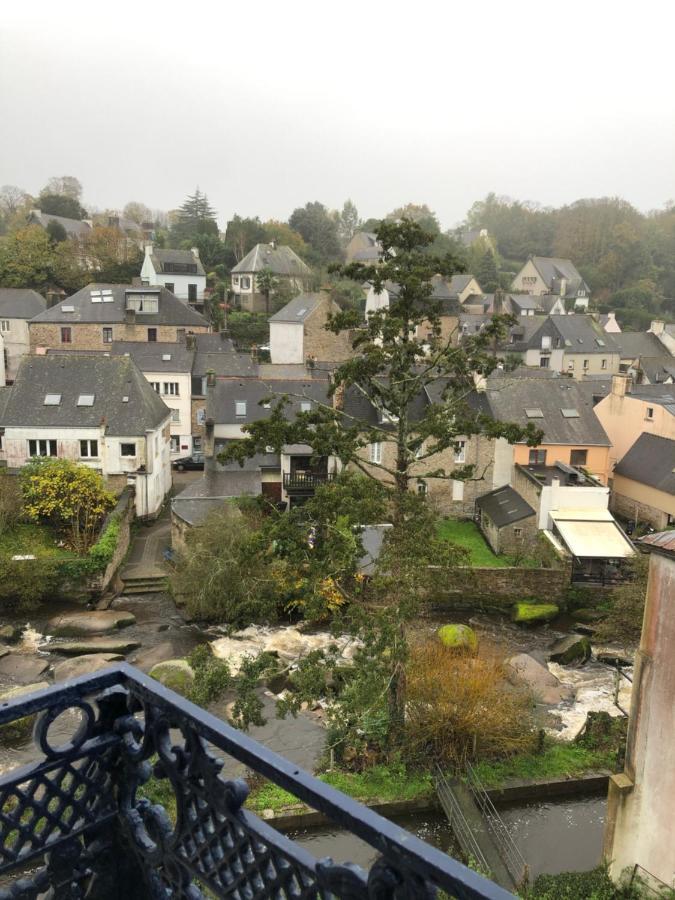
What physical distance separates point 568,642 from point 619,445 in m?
19.3

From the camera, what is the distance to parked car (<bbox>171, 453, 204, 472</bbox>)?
4522 centimetres

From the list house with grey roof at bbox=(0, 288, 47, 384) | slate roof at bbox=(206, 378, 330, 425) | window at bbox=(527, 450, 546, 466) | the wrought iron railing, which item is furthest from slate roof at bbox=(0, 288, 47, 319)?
window at bbox=(527, 450, 546, 466)

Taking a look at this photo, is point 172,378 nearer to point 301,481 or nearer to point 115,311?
point 115,311

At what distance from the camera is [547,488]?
1287 inches

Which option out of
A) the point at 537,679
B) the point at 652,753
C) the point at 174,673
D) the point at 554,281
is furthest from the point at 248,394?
the point at 554,281

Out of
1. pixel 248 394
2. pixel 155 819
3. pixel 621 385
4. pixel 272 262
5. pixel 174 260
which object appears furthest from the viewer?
pixel 272 262

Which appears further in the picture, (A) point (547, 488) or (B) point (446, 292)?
(B) point (446, 292)

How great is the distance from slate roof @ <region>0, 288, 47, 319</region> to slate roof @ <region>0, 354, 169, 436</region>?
64.7 feet

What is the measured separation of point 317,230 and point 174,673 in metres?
72.9

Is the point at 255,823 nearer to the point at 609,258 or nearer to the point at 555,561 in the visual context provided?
the point at 555,561

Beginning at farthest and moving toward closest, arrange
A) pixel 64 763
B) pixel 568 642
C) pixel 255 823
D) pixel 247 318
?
pixel 247 318, pixel 568 642, pixel 64 763, pixel 255 823

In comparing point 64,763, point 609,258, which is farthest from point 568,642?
point 609,258

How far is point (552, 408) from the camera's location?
3928cm

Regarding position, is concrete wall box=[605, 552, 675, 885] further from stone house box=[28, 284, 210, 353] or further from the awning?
stone house box=[28, 284, 210, 353]
